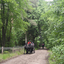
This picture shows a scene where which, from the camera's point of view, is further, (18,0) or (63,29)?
(18,0)

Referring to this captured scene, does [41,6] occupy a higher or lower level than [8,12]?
higher

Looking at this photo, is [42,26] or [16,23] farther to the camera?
[42,26]

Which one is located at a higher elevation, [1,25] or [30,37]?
[1,25]

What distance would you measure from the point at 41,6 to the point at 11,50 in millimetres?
21949

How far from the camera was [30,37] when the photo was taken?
107ft

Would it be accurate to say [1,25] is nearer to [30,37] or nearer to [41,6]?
[30,37]

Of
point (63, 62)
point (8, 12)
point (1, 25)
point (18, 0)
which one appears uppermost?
point (18, 0)

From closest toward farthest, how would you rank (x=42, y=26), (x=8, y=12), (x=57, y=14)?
(x=57, y=14), (x=8, y=12), (x=42, y=26)

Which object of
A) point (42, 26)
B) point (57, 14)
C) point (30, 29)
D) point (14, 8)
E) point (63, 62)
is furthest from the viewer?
point (42, 26)

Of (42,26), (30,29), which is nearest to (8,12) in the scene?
(30,29)

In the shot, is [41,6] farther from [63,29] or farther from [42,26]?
[63,29]

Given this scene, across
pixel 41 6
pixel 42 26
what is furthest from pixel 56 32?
pixel 41 6

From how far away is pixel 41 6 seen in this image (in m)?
32.5

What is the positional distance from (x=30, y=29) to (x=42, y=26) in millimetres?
4523
